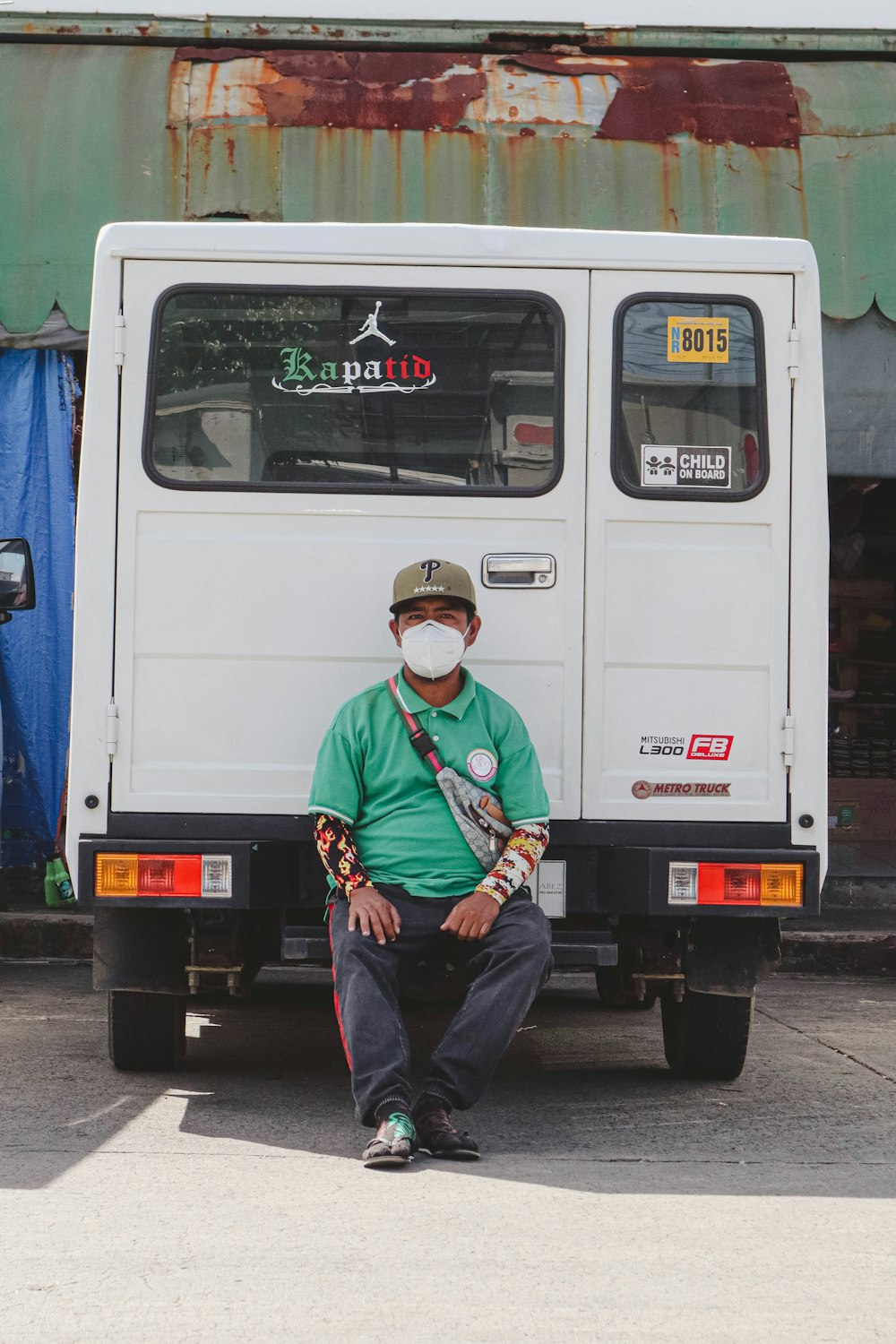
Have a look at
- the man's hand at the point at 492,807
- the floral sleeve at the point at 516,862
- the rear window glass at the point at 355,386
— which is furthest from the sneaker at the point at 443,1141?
the rear window glass at the point at 355,386

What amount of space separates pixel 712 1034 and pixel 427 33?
6496mm

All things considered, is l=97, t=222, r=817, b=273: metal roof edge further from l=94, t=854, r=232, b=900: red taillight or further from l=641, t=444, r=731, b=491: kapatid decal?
l=94, t=854, r=232, b=900: red taillight

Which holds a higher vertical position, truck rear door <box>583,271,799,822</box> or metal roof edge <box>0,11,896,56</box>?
metal roof edge <box>0,11,896,56</box>

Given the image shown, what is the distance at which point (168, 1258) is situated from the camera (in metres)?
3.48

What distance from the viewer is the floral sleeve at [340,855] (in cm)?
465

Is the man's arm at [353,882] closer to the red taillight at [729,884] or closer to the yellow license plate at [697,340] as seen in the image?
the red taillight at [729,884]

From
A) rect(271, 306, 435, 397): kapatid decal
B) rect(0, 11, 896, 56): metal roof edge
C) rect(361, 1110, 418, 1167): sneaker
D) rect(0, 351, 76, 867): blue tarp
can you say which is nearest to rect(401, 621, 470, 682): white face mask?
rect(271, 306, 435, 397): kapatid decal

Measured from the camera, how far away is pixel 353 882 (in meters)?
4.64

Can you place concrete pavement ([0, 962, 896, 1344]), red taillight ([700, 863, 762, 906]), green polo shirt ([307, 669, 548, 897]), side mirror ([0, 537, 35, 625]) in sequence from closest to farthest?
1. concrete pavement ([0, 962, 896, 1344])
2. green polo shirt ([307, 669, 548, 897])
3. red taillight ([700, 863, 762, 906])
4. side mirror ([0, 537, 35, 625])

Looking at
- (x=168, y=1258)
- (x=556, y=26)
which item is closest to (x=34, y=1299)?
(x=168, y=1258)

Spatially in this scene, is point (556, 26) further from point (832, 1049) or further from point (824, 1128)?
point (824, 1128)

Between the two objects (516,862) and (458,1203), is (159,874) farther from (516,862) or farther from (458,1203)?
(458,1203)

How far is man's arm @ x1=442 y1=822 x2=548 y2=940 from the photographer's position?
15.1 ft

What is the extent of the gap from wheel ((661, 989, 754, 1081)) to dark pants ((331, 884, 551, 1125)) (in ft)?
3.00
